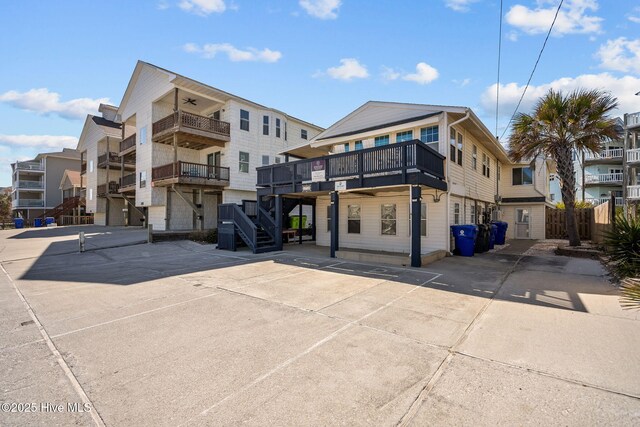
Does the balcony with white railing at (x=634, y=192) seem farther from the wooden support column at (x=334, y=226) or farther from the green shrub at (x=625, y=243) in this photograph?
the wooden support column at (x=334, y=226)

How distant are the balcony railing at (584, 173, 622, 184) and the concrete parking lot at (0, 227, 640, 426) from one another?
3330 centimetres

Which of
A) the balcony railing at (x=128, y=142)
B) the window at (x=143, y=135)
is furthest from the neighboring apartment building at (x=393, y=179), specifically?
the balcony railing at (x=128, y=142)

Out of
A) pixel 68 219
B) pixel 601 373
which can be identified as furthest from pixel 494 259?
pixel 68 219

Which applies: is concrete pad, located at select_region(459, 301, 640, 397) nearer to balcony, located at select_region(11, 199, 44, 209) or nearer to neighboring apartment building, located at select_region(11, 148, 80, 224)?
neighboring apartment building, located at select_region(11, 148, 80, 224)

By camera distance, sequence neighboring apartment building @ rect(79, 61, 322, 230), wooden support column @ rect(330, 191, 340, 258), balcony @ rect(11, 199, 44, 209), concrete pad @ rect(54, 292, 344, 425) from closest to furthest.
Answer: concrete pad @ rect(54, 292, 344, 425)
wooden support column @ rect(330, 191, 340, 258)
neighboring apartment building @ rect(79, 61, 322, 230)
balcony @ rect(11, 199, 44, 209)

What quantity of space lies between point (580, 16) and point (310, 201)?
12.6 m

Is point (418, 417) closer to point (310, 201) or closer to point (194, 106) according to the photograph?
point (310, 201)

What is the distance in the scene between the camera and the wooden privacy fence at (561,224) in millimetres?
18109

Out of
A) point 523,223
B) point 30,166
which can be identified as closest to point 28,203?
point 30,166

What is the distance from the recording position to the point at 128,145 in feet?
79.2

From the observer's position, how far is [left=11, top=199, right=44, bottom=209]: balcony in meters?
40.1

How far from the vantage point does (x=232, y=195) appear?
2038 centimetres

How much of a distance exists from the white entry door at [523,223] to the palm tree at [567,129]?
7526 mm

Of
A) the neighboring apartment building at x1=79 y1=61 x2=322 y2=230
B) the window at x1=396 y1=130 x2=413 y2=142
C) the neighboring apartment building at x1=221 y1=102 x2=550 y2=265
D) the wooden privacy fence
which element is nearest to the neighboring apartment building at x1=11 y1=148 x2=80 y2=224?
the neighboring apartment building at x1=79 y1=61 x2=322 y2=230
